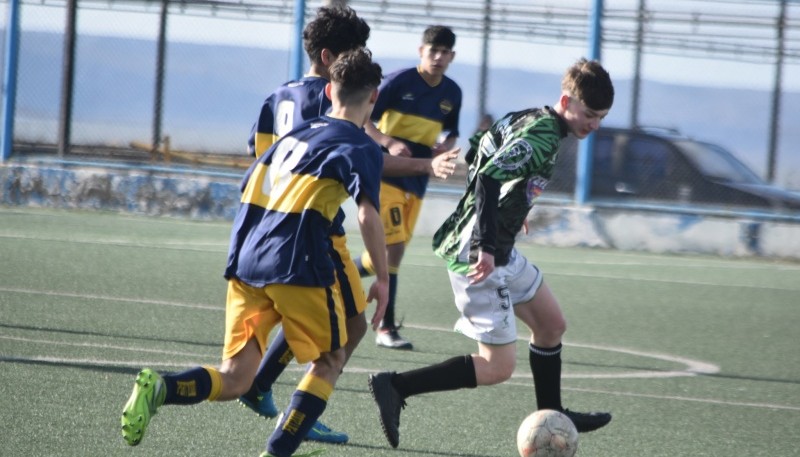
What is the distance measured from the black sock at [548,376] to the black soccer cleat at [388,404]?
0.70 metres

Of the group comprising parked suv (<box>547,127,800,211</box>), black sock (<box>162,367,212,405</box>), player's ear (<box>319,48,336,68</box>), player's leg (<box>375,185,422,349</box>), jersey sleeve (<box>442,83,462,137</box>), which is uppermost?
player's ear (<box>319,48,336,68</box>)

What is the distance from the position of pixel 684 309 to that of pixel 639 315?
64cm

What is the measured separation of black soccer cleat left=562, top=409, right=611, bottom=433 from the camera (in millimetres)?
5285

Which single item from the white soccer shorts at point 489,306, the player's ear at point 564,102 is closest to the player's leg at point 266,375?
the white soccer shorts at point 489,306

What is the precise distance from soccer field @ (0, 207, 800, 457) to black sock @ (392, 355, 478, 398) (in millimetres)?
204

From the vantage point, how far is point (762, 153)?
1661 cm

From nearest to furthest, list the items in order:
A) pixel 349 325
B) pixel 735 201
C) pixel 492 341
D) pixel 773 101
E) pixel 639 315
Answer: pixel 349 325
pixel 492 341
pixel 639 315
pixel 735 201
pixel 773 101

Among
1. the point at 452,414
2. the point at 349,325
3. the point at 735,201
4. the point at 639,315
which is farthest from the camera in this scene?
the point at 735,201

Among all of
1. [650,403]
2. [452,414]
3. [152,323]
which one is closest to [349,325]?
[452,414]

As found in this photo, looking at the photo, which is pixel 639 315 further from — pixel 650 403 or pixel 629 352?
pixel 650 403

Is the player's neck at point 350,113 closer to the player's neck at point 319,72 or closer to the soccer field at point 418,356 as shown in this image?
the player's neck at point 319,72

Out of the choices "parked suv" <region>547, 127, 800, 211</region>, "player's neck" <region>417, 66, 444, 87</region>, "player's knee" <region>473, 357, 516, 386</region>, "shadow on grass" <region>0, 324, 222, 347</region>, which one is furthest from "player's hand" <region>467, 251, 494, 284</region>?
"parked suv" <region>547, 127, 800, 211</region>

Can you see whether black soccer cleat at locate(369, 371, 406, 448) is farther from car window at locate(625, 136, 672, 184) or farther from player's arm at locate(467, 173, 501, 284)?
car window at locate(625, 136, 672, 184)

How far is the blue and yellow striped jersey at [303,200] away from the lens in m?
4.20
